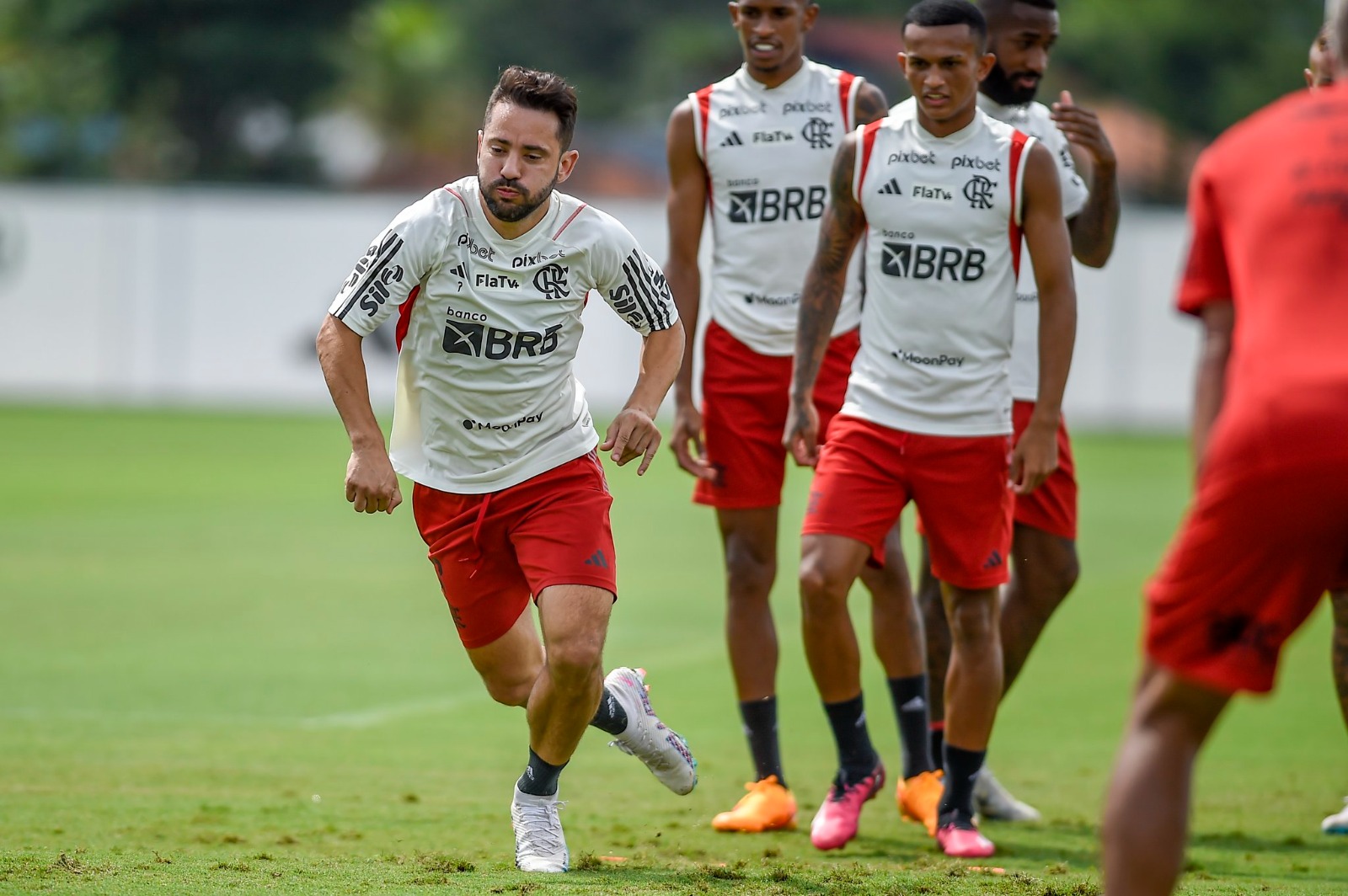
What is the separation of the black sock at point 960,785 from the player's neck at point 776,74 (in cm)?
253

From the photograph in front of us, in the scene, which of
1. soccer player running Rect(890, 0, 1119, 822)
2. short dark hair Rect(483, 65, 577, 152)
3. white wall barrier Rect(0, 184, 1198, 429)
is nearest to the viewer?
short dark hair Rect(483, 65, 577, 152)

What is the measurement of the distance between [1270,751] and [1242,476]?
4.85 m

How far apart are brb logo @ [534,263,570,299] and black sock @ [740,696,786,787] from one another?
70.8 inches

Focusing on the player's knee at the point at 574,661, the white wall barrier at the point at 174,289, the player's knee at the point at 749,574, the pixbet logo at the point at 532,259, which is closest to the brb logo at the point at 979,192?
the pixbet logo at the point at 532,259

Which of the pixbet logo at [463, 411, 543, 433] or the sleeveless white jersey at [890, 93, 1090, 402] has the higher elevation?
the sleeveless white jersey at [890, 93, 1090, 402]

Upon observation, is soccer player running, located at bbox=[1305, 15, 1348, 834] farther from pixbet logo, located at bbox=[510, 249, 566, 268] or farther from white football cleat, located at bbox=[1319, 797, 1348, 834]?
pixbet logo, located at bbox=[510, 249, 566, 268]

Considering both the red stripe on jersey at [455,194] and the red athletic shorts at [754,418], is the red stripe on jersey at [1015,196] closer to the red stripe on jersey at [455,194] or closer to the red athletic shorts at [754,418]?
the red athletic shorts at [754,418]

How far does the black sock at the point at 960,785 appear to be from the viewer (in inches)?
225

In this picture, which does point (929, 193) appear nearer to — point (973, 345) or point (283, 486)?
point (973, 345)

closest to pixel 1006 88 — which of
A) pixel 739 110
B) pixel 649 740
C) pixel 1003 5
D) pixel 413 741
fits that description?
pixel 1003 5

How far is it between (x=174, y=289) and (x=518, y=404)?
2647 cm

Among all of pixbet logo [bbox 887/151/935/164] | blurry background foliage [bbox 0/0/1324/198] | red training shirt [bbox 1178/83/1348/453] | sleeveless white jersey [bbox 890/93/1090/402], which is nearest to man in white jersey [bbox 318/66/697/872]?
pixbet logo [bbox 887/151/935/164]

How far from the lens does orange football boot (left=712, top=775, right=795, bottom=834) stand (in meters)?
6.02

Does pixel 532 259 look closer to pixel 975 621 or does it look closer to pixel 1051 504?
pixel 975 621
